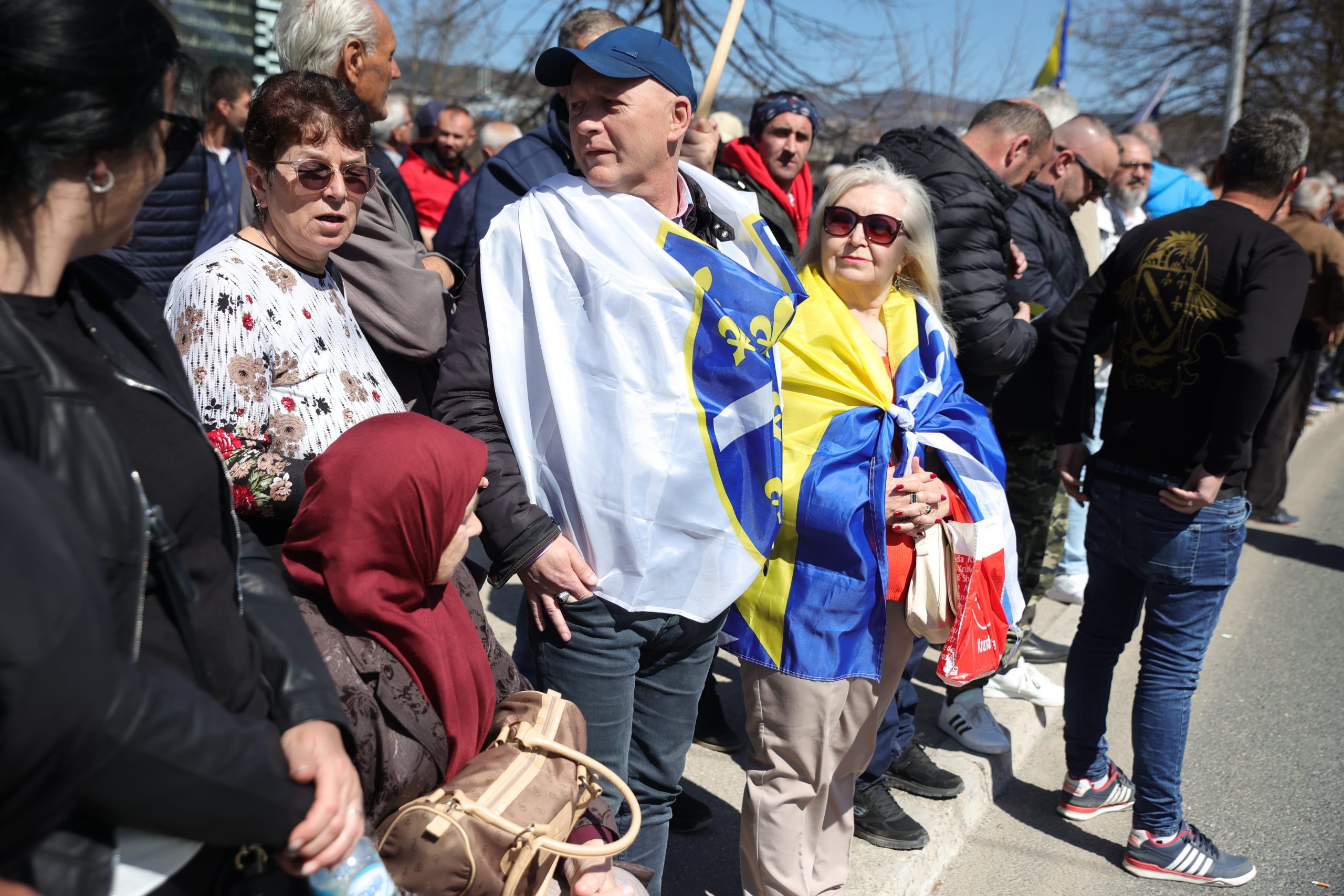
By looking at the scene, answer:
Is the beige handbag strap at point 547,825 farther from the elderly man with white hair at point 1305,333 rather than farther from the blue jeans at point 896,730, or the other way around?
the elderly man with white hair at point 1305,333

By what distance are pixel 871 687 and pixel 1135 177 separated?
14.4 ft

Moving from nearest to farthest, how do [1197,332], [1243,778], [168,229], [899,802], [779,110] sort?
[1197,332] → [899,802] → [1243,778] → [168,229] → [779,110]

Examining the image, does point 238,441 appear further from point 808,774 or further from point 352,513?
point 808,774

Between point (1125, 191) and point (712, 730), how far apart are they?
402 cm

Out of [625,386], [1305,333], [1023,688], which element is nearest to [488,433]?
[625,386]

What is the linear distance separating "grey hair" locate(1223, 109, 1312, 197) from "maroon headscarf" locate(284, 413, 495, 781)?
2.53m

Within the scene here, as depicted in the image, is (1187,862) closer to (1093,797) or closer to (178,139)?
(1093,797)

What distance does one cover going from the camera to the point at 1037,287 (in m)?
3.74

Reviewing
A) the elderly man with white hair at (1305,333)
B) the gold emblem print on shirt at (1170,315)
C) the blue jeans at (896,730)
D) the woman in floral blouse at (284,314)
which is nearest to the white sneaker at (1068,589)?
the elderly man with white hair at (1305,333)

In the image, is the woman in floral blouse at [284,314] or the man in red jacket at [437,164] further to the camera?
the man in red jacket at [437,164]

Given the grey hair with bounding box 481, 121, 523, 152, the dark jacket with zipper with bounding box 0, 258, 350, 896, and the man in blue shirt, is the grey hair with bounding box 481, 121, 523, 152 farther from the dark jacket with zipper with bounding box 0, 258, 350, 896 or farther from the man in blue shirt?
the dark jacket with zipper with bounding box 0, 258, 350, 896

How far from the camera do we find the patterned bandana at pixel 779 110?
173 inches

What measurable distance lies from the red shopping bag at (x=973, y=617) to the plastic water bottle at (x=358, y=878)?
4.97 ft

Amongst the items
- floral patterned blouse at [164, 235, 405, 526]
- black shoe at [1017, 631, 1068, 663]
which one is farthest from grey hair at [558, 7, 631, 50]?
black shoe at [1017, 631, 1068, 663]
